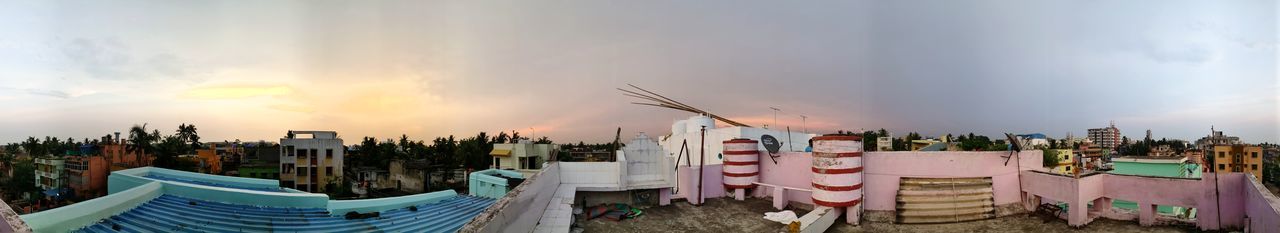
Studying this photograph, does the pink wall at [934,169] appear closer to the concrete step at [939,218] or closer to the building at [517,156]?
the concrete step at [939,218]

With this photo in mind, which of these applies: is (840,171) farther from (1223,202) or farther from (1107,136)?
(1107,136)

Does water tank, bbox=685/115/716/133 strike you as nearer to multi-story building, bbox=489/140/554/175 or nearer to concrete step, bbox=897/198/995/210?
concrete step, bbox=897/198/995/210

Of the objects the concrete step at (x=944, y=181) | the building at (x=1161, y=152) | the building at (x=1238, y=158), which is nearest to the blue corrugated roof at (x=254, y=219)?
the concrete step at (x=944, y=181)

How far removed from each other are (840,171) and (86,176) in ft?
147

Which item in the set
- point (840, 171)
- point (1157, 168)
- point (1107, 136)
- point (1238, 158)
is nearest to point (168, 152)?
point (840, 171)

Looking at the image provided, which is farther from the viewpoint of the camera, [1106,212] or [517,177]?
[517,177]

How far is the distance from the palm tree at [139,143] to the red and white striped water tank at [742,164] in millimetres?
45849

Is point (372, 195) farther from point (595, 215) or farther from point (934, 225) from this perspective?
point (934, 225)

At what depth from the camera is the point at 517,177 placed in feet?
49.7

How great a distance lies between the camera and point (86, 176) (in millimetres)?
32750

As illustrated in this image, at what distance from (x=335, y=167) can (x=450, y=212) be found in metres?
32.5

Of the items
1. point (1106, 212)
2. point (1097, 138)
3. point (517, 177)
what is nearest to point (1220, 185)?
point (1106, 212)

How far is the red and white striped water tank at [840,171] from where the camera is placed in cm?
1023

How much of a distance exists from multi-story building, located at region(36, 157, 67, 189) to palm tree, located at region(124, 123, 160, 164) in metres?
3.59
